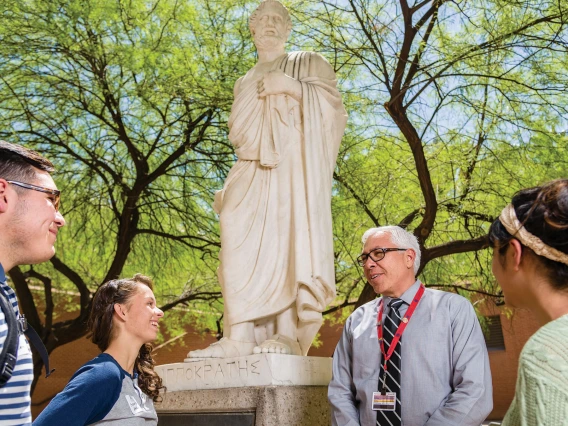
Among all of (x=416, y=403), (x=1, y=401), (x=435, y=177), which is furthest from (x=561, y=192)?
(x=435, y=177)

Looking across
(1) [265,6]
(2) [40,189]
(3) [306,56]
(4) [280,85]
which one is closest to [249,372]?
(4) [280,85]

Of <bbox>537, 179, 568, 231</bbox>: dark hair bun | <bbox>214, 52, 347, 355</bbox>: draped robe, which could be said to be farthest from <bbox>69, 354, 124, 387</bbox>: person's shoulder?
<bbox>214, 52, 347, 355</bbox>: draped robe

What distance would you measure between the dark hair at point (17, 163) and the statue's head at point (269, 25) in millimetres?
3602

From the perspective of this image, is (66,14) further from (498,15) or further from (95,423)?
(95,423)

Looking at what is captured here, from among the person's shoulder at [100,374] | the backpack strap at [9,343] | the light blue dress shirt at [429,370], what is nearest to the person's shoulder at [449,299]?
the light blue dress shirt at [429,370]

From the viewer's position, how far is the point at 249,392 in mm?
3699

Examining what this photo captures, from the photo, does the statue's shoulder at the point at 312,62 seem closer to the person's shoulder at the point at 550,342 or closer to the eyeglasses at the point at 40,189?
the eyeglasses at the point at 40,189

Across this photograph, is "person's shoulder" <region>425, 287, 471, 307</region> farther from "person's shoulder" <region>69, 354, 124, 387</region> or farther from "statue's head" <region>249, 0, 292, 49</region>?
"statue's head" <region>249, 0, 292, 49</region>

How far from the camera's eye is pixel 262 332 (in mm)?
4539

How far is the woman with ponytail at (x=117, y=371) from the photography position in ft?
7.27

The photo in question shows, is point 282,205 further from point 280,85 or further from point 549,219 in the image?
point 549,219

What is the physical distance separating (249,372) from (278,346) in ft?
0.86

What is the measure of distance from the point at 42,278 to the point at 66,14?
4552mm

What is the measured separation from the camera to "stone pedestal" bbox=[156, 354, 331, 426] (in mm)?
3627
